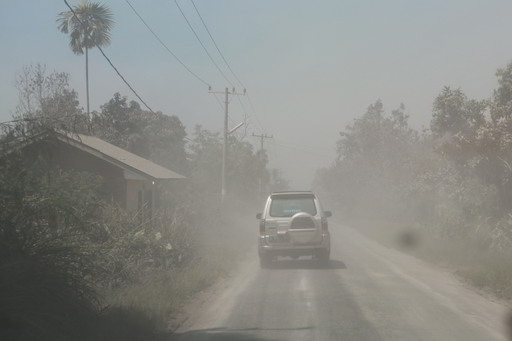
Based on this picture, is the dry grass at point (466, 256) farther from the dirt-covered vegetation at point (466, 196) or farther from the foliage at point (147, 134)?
the foliage at point (147, 134)

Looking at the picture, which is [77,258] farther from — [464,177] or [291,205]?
[464,177]

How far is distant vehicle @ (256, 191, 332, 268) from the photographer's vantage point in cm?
1664

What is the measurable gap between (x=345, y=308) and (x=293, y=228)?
654 centimetres

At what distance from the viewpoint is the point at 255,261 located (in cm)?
1933

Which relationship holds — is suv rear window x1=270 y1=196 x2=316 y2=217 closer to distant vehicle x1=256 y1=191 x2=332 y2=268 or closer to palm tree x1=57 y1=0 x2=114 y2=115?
distant vehicle x1=256 y1=191 x2=332 y2=268

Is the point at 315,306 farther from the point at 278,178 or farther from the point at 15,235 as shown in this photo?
the point at 278,178

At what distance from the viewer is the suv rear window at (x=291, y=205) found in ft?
56.4

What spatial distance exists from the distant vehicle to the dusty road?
65cm

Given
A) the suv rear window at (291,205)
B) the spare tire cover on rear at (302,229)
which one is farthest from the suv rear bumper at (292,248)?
the suv rear window at (291,205)

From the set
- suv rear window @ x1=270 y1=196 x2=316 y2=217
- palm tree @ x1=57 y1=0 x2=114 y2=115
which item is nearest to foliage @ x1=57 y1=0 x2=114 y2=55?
palm tree @ x1=57 y1=0 x2=114 y2=115

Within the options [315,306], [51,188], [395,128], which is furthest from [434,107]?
[395,128]

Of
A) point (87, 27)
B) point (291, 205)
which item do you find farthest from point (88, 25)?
point (291, 205)

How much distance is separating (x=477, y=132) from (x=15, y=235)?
16.4 metres

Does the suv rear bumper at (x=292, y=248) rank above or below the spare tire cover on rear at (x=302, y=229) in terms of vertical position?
below
